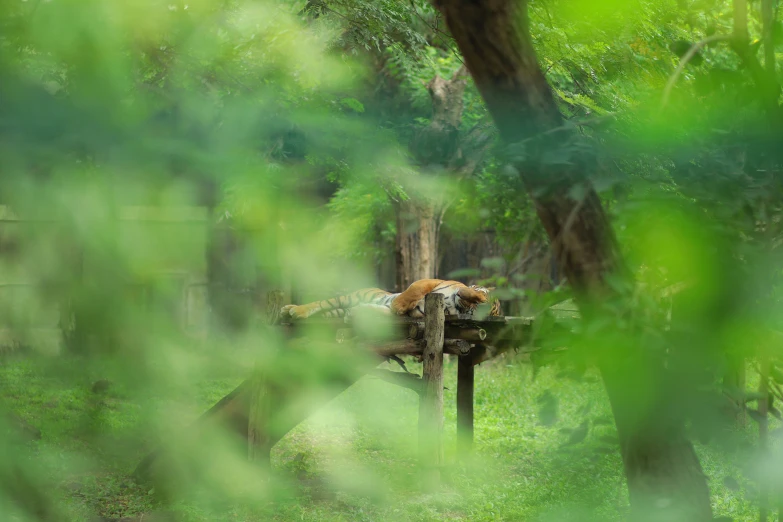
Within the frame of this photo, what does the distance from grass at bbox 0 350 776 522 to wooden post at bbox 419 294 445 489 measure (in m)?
0.18

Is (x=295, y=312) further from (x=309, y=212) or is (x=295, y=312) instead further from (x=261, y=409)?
(x=309, y=212)

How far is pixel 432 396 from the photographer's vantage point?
5527mm

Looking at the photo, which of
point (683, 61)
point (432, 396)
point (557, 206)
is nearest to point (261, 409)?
point (432, 396)

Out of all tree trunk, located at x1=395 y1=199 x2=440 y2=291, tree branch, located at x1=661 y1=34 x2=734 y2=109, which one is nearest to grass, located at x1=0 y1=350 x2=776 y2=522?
tree branch, located at x1=661 y1=34 x2=734 y2=109

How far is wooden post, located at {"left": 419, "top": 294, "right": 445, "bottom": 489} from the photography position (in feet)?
17.6

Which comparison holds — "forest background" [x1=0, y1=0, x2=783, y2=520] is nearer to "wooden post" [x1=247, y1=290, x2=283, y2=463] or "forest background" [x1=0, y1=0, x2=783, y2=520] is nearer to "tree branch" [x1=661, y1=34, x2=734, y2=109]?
"tree branch" [x1=661, y1=34, x2=734, y2=109]

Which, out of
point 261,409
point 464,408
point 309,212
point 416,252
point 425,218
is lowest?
point 464,408

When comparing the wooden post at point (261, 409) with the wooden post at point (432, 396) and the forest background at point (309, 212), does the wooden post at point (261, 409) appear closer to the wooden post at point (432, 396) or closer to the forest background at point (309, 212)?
the wooden post at point (432, 396)

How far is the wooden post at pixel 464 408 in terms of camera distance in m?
6.04

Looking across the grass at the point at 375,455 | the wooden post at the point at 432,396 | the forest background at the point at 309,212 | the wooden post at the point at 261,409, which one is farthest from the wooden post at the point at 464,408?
the forest background at the point at 309,212

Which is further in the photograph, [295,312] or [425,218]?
[425,218]

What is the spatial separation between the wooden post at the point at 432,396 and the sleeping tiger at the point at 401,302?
0.31ft

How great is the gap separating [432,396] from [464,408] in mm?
689

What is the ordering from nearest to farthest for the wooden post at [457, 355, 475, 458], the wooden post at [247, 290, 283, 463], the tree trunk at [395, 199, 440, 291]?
the wooden post at [247, 290, 283, 463], the wooden post at [457, 355, 475, 458], the tree trunk at [395, 199, 440, 291]
